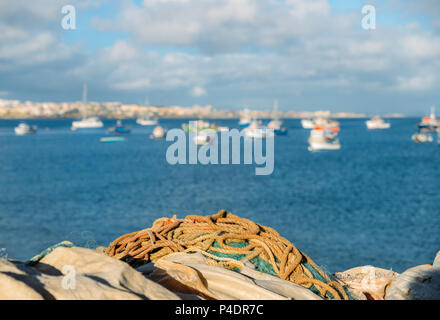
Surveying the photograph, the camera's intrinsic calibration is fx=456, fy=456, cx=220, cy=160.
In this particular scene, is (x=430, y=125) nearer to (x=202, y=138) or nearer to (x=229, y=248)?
(x=202, y=138)

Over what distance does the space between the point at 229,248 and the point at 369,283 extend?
1935 millimetres

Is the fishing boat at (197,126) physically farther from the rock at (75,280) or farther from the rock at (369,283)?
the rock at (75,280)

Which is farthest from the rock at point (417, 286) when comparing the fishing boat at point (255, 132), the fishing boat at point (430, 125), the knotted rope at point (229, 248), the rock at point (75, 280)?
the fishing boat at point (430, 125)

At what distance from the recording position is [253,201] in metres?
39.8

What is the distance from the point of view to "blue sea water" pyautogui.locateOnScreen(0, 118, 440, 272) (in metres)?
26.8

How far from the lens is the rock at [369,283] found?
554cm

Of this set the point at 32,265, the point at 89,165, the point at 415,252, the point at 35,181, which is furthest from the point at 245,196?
the point at 32,265

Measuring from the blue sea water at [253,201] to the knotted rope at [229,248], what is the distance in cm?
86

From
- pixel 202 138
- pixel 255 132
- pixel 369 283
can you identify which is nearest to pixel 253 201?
pixel 369 283

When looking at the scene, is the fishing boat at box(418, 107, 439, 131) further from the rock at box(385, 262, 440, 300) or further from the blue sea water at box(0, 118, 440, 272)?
the rock at box(385, 262, 440, 300)

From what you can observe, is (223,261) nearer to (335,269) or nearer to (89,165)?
(335,269)

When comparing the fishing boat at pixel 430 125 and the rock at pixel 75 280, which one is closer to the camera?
the rock at pixel 75 280

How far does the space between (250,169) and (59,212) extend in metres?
31.8

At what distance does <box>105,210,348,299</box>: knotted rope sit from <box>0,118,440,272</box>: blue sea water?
0.86 meters
